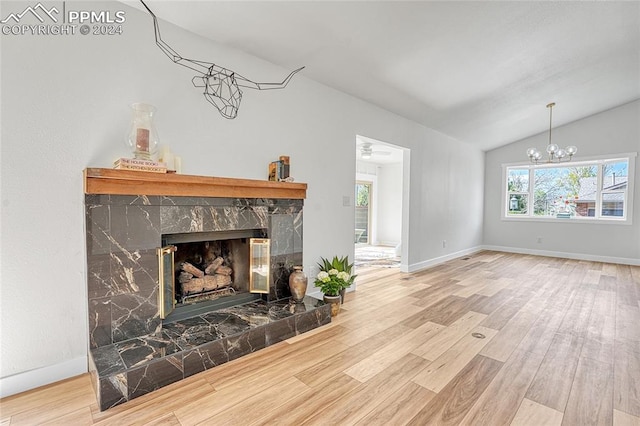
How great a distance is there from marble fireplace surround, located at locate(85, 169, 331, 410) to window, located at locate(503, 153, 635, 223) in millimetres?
7113

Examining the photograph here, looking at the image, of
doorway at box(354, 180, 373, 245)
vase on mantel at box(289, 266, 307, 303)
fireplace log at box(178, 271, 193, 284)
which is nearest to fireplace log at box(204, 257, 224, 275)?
fireplace log at box(178, 271, 193, 284)

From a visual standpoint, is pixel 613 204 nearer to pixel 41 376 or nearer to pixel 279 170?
pixel 279 170

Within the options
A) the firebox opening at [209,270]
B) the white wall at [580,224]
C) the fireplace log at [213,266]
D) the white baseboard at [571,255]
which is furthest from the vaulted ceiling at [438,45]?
the white baseboard at [571,255]

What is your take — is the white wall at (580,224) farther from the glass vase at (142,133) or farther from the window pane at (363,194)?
the glass vase at (142,133)

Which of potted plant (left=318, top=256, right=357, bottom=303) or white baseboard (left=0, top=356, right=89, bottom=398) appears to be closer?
white baseboard (left=0, top=356, right=89, bottom=398)

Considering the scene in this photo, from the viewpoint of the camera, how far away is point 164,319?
2.32 m

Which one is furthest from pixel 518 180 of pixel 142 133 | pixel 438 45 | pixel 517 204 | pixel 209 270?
pixel 142 133

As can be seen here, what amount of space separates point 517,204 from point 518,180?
0.60 meters

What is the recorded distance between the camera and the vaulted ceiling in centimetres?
238

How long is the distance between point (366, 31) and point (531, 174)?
21.8 feet

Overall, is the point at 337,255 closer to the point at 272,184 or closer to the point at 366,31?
the point at 272,184

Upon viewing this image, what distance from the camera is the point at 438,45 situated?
9.80 feet

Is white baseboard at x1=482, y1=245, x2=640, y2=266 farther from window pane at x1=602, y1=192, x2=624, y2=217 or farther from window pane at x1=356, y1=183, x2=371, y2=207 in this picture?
window pane at x1=356, y1=183, x2=371, y2=207

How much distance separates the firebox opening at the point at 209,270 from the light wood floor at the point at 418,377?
0.65m
